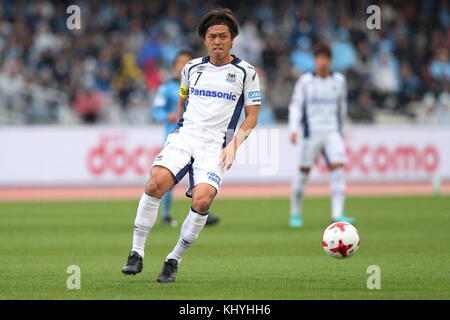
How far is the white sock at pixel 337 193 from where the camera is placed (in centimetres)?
1488

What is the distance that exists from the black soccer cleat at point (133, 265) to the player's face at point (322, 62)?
22.1 ft

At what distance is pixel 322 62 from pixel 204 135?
619 centimetres

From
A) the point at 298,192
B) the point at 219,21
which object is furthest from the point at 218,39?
the point at 298,192

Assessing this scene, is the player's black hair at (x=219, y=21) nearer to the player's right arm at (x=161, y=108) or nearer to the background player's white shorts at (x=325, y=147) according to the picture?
the player's right arm at (x=161, y=108)

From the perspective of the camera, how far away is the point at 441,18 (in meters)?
30.7

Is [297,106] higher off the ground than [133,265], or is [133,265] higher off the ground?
[297,106]

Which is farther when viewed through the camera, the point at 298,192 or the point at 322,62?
the point at 298,192

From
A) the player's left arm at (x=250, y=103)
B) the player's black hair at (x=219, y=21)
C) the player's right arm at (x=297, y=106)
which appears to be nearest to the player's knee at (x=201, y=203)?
the player's left arm at (x=250, y=103)

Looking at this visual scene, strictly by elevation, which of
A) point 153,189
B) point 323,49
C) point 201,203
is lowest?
point 201,203

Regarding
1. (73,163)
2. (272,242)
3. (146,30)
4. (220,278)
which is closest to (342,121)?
(272,242)

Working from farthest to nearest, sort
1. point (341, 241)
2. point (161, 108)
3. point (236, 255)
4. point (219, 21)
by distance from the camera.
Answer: point (161, 108), point (236, 255), point (341, 241), point (219, 21)

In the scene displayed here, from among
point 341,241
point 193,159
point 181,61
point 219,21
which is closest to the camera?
point 219,21

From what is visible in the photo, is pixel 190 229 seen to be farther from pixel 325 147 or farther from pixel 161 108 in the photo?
pixel 325 147

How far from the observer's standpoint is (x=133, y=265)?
8695 millimetres
